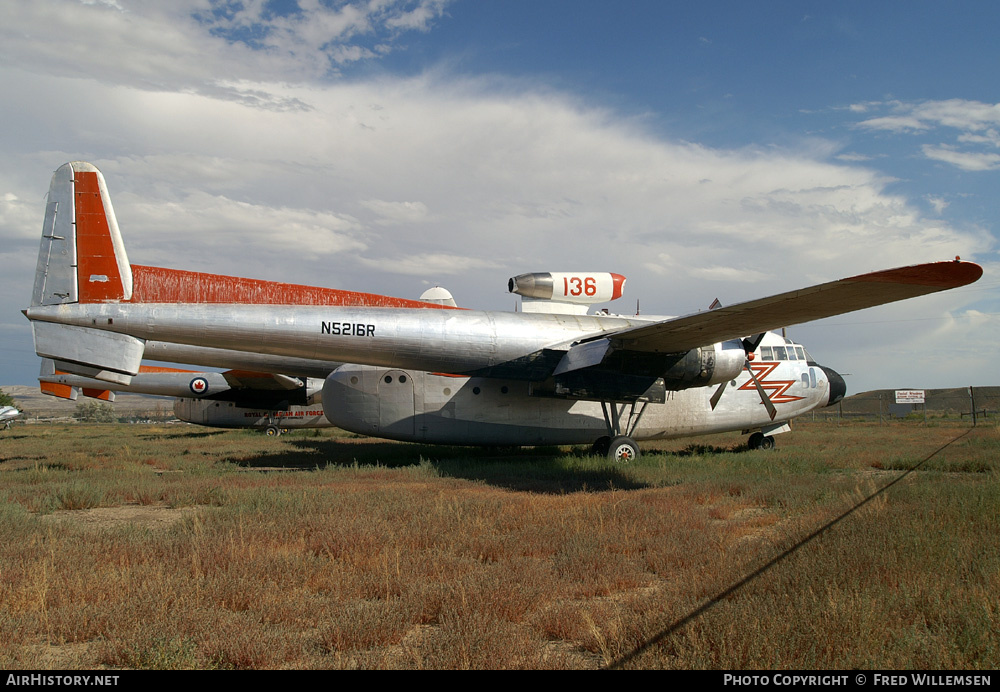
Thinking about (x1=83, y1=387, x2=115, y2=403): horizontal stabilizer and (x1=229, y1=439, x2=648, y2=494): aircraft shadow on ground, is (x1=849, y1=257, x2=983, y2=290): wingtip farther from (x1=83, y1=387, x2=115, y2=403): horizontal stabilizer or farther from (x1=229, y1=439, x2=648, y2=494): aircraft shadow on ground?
(x1=83, y1=387, x2=115, y2=403): horizontal stabilizer

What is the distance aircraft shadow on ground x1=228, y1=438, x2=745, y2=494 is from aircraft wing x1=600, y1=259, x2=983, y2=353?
120 inches

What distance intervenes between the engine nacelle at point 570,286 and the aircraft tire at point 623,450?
12.7ft

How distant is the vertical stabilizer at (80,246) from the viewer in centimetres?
1216

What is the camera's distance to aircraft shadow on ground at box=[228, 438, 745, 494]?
1212 cm

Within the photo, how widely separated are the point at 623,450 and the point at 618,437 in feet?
1.16

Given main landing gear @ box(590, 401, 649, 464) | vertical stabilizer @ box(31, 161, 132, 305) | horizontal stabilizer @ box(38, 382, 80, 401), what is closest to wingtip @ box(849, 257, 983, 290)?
main landing gear @ box(590, 401, 649, 464)

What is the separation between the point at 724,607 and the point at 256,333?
1072 centimetres

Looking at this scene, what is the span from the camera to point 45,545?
7.04m

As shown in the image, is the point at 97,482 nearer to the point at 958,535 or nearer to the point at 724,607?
the point at 724,607

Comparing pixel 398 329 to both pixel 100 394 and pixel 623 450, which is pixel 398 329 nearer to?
pixel 623 450

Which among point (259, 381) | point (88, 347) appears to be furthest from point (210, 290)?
point (259, 381)

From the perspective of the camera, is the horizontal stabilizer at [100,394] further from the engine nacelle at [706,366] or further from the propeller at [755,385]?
the propeller at [755,385]

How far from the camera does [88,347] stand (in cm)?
1195

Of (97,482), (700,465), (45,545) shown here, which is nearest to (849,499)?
(700,465)
